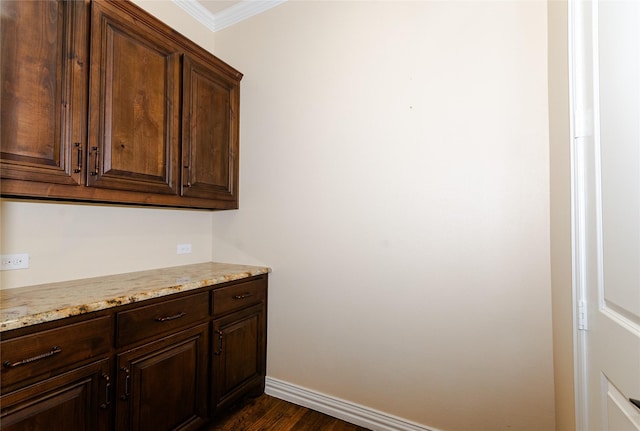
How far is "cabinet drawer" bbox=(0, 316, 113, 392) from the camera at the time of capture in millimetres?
1030

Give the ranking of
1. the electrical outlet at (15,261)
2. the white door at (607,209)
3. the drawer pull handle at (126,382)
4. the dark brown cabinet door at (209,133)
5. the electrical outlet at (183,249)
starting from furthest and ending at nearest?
1. the electrical outlet at (183,249)
2. the dark brown cabinet door at (209,133)
3. the electrical outlet at (15,261)
4. the drawer pull handle at (126,382)
5. the white door at (607,209)

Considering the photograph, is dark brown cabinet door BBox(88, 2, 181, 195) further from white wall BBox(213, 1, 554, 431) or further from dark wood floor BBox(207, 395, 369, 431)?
dark wood floor BBox(207, 395, 369, 431)

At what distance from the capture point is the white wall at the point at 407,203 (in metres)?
1.55

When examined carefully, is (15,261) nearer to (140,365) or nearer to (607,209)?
(140,365)

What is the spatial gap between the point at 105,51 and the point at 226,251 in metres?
1.49

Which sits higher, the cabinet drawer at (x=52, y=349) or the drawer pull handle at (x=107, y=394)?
the cabinet drawer at (x=52, y=349)

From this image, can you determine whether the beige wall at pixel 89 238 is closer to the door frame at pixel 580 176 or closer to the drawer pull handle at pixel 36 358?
the drawer pull handle at pixel 36 358

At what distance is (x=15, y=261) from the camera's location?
1.51m

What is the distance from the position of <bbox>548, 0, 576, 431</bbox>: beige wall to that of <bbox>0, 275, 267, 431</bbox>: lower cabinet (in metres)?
1.71

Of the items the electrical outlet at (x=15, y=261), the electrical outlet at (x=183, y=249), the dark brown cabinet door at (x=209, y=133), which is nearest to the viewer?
the electrical outlet at (x=15, y=261)

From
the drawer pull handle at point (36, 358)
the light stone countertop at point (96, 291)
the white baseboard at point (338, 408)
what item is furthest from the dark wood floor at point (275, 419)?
the drawer pull handle at point (36, 358)

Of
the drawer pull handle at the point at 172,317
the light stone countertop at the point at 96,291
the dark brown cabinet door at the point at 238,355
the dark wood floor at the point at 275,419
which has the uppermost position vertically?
the light stone countertop at the point at 96,291

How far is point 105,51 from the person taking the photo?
60.3 inches

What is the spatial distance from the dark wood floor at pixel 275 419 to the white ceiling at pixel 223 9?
2.90 m
